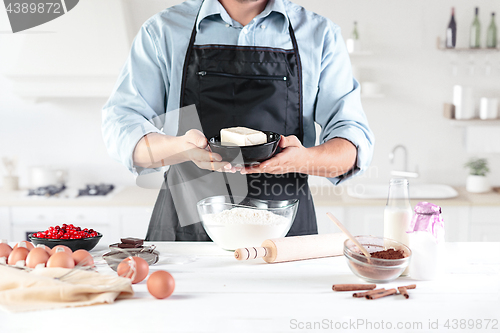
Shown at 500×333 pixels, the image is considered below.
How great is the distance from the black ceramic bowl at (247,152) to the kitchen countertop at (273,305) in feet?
0.95

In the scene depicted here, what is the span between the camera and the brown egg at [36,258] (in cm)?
106

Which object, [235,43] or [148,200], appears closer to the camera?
[235,43]

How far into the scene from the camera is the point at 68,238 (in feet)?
4.20

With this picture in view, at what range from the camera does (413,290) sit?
1.02 meters

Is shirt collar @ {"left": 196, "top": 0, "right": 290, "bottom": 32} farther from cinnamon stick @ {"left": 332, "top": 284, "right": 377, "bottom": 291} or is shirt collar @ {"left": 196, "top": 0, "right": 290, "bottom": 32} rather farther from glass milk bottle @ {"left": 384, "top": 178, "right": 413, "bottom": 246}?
cinnamon stick @ {"left": 332, "top": 284, "right": 377, "bottom": 291}

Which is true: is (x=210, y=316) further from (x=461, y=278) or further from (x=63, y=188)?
(x=63, y=188)

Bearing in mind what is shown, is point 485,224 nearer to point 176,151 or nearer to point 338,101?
point 338,101

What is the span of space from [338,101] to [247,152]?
0.52 m

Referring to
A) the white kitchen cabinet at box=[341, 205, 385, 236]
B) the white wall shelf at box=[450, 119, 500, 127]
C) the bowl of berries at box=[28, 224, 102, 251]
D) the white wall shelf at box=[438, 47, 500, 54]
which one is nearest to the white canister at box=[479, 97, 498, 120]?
the white wall shelf at box=[450, 119, 500, 127]

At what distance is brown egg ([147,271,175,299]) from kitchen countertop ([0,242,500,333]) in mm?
17

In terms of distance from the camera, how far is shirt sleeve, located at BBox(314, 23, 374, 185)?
1575 millimetres

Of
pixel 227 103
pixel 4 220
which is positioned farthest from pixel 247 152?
pixel 4 220

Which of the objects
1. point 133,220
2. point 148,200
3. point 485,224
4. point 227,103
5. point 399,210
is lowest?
point 485,224

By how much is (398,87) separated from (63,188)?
7.95ft
